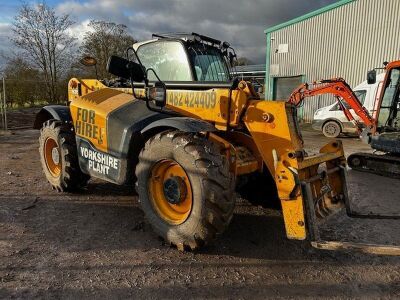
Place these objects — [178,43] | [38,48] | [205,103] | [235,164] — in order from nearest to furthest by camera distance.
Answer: [235,164], [205,103], [178,43], [38,48]

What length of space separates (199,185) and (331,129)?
1328 cm

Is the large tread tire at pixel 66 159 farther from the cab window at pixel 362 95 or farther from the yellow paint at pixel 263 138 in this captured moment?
the cab window at pixel 362 95

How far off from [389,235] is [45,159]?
5.16m

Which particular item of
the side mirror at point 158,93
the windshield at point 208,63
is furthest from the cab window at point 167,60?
the side mirror at point 158,93

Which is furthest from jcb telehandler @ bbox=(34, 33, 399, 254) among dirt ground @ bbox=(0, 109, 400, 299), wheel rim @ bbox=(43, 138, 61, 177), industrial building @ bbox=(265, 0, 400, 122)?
industrial building @ bbox=(265, 0, 400, 122)

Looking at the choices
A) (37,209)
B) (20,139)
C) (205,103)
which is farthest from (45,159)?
(20,139)

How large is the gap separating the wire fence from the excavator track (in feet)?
41.6

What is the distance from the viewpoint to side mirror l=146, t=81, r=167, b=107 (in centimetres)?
438

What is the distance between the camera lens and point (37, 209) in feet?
17.2

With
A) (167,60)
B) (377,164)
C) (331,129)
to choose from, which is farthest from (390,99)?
(167,60)

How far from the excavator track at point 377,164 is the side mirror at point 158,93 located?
235 inches

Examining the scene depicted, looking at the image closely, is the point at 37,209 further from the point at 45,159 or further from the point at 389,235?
the point at 389,235

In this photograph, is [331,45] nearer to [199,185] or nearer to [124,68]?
[124,68]

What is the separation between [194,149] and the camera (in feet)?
12.2
